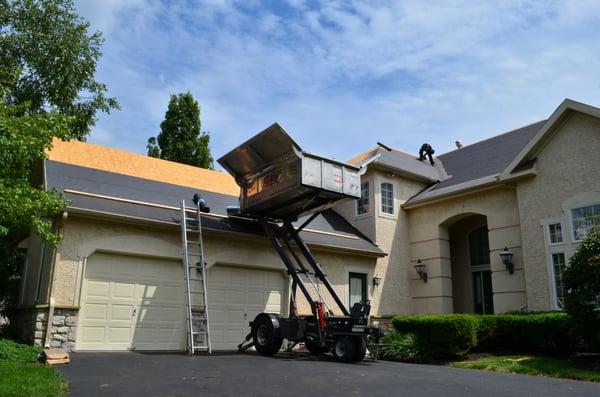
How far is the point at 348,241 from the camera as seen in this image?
1759 centimetres

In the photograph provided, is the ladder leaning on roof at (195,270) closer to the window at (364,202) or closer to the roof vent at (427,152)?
the window at (364,202)

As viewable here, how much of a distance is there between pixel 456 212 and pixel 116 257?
11.4 metres

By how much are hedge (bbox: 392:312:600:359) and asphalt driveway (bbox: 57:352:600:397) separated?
2.22 m

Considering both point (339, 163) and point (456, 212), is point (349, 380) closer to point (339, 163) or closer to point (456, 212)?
point (339, 163)

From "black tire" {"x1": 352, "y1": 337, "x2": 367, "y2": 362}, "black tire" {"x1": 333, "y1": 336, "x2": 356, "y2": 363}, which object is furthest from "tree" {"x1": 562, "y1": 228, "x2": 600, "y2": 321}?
"black tire" {"x1": 333, "y1": 336, "x2": 356, "y2": 363}

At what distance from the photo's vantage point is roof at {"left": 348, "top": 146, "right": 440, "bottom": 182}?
64.1 ft

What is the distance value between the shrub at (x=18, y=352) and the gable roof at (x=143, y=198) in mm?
3168

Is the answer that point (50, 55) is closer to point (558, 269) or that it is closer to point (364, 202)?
point (364, 202)

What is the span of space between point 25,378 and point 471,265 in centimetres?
1603

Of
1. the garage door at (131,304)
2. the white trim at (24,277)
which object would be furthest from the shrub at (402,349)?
the white trim at (24,277)

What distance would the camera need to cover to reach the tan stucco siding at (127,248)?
11992 millimetres

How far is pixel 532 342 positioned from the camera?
13.1 meters

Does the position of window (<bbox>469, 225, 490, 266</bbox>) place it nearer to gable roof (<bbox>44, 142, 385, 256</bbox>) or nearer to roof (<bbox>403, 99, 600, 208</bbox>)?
roof (<bbox>403, 99, 600, 208</bbox>)

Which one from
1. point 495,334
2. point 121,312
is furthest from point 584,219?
point 121,312
